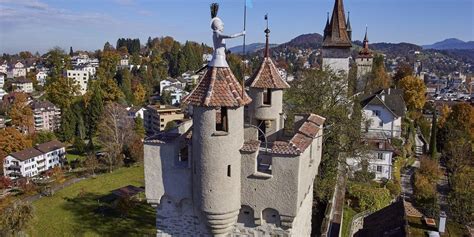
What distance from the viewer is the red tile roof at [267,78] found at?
1361 cm

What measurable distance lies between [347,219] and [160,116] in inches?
2048

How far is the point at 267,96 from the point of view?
556 inches

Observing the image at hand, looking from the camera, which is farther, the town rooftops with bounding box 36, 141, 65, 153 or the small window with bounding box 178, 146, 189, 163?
the town rooftops with bounding box 36, 141, 65, 153

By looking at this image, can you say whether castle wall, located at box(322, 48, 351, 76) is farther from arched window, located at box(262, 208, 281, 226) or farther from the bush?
arched window, located at box(262, 208, 281, 226)

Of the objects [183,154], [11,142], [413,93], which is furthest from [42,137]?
[183,154]

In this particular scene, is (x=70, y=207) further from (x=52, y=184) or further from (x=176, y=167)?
(x=176, y=167)

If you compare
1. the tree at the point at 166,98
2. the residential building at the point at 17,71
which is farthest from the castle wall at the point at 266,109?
the residential building at the point at 17,71

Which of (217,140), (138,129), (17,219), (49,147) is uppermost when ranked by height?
(217,140)

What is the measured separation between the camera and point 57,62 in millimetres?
116062

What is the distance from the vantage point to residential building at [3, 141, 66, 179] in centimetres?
5506

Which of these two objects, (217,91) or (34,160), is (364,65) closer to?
(34,160)

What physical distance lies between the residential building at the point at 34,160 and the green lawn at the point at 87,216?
10669 millimetres

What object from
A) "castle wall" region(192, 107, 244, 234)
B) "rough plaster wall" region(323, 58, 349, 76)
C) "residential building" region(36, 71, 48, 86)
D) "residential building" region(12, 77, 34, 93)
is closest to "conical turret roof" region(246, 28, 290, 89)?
"castle wall" region(192, 107, 244, 234)

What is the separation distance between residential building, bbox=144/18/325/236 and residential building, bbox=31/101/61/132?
7080 cm
